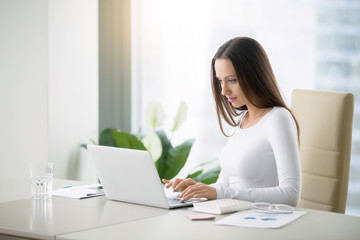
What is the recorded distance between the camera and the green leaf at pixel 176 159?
3904 millimetres

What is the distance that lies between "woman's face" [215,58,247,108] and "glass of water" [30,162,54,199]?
725 mm

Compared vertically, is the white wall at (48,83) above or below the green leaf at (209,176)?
above

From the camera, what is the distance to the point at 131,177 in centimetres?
185

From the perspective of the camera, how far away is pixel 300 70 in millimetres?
3805

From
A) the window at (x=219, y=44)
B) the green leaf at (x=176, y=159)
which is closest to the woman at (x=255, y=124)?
the window at (x=219, y=44)

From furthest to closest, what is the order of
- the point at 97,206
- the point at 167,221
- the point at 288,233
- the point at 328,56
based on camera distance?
1. the point at 328,56
2. the point at 97,206
3. the point at 167,221
4. the point at 288,233

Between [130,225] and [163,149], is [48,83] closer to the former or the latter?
[163,149]

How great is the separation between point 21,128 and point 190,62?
135 cm

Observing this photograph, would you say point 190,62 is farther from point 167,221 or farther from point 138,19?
point 167,221

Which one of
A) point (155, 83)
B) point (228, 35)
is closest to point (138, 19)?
point (155, 83)

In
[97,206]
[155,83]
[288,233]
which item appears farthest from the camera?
[155,83]

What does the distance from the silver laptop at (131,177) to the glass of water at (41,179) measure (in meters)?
0.18

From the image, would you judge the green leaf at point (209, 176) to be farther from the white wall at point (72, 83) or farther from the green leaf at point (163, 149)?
the white wall at point (72, 83)

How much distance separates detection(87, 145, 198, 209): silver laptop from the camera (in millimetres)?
1785
